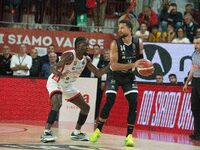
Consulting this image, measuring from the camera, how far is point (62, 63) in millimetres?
11406

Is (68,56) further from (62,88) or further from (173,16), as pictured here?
(173,16)

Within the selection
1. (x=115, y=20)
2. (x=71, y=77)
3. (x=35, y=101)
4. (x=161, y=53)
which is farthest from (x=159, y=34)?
(x=71, y=77)

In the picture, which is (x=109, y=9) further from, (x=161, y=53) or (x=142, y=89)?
(x=142, y=89)

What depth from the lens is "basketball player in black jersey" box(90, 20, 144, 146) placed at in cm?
1151

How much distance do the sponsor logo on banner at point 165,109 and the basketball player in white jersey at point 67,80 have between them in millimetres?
3946

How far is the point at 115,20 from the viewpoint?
71.3 ft

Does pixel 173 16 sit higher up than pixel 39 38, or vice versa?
pixel 173 16

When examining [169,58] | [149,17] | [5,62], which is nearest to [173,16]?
[149,17]

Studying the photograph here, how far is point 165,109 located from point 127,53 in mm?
4549

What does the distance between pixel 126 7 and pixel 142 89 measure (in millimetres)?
6128

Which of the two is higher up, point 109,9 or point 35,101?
point 109,9

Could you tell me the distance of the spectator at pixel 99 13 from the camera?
20.8 m

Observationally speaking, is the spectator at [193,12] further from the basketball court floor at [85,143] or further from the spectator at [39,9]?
the basketball court floor at [85,143]

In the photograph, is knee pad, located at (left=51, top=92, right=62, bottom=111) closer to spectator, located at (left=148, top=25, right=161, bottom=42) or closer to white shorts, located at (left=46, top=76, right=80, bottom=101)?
white shorts, located at (left=46, top=76, right=80, bottom=101)
